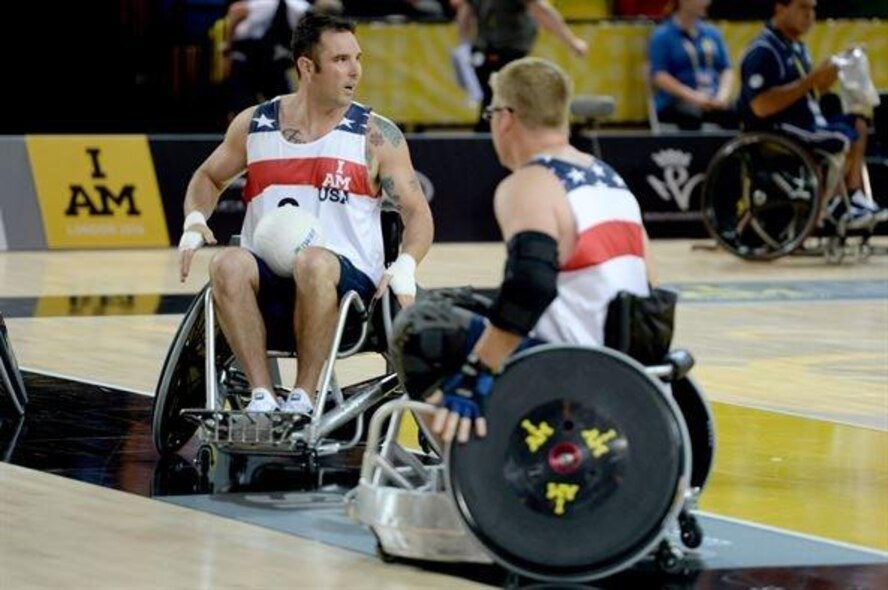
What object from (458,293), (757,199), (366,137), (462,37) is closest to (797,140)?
(757,199)

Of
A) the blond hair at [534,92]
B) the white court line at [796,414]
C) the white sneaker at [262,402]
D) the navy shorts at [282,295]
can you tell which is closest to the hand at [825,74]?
the white court line at [796,414]

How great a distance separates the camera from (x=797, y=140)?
53.2 feet

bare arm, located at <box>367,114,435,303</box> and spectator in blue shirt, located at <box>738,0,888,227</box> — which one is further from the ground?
bare arm, located at <box>367,114,435,303</box>

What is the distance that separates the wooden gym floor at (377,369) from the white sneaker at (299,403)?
0.72m

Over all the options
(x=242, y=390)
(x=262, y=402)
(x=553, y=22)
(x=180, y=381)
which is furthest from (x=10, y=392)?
(x=553, y=22)

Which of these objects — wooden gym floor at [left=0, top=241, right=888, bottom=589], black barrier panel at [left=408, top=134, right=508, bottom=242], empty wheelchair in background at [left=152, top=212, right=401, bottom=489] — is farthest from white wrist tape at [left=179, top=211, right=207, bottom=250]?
black barrier panel at [left=408, top=134, right=508, bottom=242]

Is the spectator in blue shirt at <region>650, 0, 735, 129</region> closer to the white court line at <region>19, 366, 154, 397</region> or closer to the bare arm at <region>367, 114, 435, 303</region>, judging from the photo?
the white court line at <region>19, 366, 154, 397</region>

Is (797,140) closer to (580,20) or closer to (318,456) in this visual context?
(580,20)

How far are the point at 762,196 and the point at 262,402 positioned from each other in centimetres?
859

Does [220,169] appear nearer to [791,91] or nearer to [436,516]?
[436,516]

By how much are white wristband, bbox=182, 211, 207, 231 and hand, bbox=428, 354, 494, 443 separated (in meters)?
2.43

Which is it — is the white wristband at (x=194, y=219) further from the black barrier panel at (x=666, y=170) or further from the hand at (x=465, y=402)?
the black barrier panel at (x=666, y=170)

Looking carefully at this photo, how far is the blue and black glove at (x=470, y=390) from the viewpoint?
654 centimetres

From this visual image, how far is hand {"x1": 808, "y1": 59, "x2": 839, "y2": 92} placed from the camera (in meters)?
15.8
